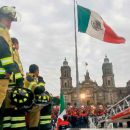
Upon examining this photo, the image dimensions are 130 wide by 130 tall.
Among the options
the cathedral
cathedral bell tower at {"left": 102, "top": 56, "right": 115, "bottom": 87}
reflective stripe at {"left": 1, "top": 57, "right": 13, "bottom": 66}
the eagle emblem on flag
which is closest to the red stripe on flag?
the eagle emblem on flag

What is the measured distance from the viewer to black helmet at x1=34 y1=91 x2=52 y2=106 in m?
6.28

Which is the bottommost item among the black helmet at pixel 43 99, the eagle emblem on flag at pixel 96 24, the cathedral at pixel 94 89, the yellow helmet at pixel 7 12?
the black helmet at pixel 43 99

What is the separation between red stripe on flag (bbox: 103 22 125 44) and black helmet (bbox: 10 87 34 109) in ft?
33.9

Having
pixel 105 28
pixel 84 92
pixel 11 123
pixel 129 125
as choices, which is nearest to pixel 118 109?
pixel 129 125

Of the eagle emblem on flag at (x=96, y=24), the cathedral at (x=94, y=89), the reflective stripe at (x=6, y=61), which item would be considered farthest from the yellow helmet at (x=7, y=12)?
the cathedral at (x=94, y=89)

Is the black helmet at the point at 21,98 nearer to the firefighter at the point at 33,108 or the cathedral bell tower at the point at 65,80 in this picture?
the firefighter at the point at 33,108

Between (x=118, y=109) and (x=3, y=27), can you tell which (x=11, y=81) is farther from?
(x=118, y=109)

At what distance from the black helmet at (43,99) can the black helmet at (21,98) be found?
4.87 feet

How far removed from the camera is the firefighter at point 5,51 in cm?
434

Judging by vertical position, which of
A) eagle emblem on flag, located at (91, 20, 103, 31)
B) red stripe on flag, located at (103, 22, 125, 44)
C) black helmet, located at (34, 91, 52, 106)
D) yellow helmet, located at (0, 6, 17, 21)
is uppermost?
eagle emblem on flag, located at (91, 20, 103, 31)

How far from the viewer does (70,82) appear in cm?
12862

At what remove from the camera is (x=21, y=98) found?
4.61 meters

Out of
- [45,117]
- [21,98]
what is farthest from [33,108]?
[21,98]

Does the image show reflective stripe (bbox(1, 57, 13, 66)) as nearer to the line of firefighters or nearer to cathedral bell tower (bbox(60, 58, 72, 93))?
the line of firefighters
